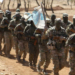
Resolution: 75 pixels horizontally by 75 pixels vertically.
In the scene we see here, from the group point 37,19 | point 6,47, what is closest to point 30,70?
point 37,19

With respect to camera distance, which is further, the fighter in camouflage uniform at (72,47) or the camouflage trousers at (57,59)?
the camouflage trousers at (57,59)

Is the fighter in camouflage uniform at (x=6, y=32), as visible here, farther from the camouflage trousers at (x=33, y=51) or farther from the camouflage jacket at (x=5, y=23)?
the camouflage trousers at (x=33, y=51)

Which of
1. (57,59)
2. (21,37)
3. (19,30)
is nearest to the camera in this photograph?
(57,59)

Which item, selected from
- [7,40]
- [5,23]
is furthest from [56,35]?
[5,23]

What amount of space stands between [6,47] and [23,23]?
2023 mm

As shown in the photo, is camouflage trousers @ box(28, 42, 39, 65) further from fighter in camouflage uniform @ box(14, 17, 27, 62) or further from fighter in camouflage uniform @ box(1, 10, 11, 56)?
fighter in camouflage uniform @ box(1, 10, 11, 56)

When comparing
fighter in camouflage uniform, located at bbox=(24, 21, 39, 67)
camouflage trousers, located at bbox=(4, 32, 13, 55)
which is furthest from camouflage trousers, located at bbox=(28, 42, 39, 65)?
camouflage trousers, located at bbox=(4, 32, 13, 55)

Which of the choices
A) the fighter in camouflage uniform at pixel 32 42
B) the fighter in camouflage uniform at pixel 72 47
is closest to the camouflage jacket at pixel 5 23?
the fighter in camouflage uniform at pixel 32 42

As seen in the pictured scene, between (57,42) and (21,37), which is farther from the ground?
(57,42)

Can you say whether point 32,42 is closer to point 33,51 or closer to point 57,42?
point 33,51

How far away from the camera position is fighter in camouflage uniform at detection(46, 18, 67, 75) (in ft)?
22.7

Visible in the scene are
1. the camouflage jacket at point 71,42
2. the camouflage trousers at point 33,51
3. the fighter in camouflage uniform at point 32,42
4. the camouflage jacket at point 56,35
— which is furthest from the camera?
the camouflage trousers at point 33,51

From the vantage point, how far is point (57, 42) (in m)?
6.97

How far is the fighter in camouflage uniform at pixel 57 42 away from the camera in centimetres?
691
